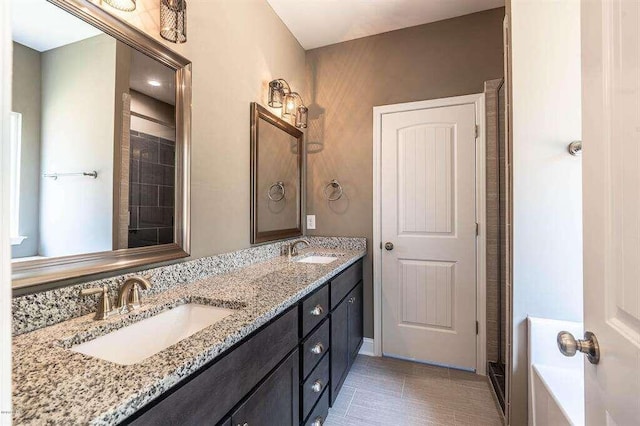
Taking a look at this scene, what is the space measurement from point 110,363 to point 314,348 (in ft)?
3.07

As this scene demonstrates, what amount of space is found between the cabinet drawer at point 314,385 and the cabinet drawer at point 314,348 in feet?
0.13

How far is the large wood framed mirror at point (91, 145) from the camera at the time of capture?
87cm

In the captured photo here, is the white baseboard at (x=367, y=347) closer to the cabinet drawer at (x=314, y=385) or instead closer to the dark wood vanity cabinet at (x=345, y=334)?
the dark wood vanity cabinet at (x=345, y=334)

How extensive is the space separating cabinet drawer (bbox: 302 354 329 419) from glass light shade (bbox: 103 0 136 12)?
167 cm

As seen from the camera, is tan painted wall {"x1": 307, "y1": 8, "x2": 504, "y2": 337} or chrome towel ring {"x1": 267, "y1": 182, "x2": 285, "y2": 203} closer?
chrome towel ring {"x1": 267, "y1": 182, "x2": 285, "y2": 203}

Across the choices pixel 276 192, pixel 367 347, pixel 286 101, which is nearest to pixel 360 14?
pixel 286 101

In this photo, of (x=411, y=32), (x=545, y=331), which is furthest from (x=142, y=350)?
(x=411, y=32)

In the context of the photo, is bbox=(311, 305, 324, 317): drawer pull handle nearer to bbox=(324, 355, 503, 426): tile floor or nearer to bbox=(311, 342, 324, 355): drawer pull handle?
bbox=(311, 342, 324, 355): drawer pull handle

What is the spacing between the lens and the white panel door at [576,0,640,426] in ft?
1.73

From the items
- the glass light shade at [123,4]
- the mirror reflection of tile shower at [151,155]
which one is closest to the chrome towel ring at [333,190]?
the mirror reflection of tile shower at [151,155]

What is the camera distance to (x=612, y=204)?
0.60 metres

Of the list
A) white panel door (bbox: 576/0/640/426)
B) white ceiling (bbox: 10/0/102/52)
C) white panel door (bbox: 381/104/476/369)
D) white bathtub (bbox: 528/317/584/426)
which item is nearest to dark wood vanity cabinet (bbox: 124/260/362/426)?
white panel door (bbox: 381/104/476/369)

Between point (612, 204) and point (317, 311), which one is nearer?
point (612, 204)

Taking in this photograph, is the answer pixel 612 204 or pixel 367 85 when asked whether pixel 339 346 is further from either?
pixel 367 85
